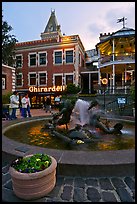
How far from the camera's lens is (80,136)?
5.69 m

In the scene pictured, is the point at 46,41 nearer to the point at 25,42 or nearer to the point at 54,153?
the point at 25,42

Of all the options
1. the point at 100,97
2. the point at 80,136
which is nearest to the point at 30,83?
the point at 100,97

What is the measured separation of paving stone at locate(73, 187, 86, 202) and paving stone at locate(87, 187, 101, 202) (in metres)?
0.08

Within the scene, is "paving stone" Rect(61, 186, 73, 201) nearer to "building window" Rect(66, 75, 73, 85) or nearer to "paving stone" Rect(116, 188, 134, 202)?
"paving stone" Rect(116, 188, 134, 202)

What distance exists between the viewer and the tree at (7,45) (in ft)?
89.9

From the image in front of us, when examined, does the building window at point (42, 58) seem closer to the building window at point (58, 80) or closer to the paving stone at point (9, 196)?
the building window at point (58, 80)

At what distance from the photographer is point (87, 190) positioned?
9.67 ft

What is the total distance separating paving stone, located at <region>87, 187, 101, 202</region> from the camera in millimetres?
2729

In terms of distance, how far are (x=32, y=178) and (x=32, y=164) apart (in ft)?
0.88

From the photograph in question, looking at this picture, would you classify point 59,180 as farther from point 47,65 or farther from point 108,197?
point 47,65

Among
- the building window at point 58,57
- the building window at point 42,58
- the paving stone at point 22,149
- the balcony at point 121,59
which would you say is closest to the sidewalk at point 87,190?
the paving stone at point 22,149

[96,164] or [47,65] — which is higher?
[47,65]

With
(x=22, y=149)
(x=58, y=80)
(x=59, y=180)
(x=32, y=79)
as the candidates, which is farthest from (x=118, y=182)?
(x=32, y=79)

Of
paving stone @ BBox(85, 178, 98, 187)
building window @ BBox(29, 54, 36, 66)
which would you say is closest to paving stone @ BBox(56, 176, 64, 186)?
paving stone @ BBox(85, 178, 98, 187)
